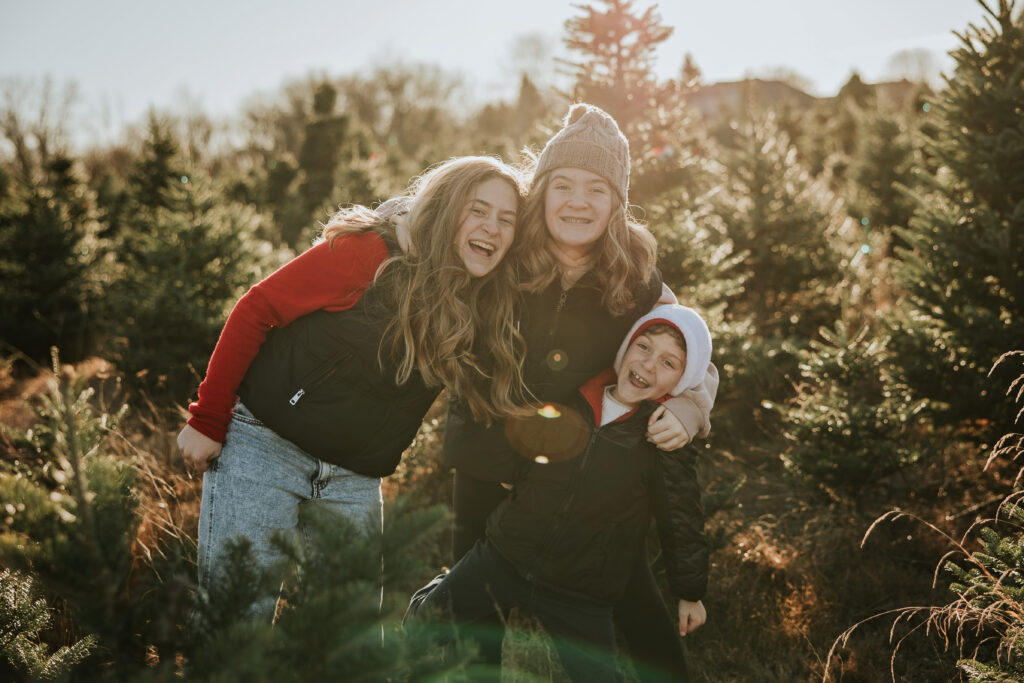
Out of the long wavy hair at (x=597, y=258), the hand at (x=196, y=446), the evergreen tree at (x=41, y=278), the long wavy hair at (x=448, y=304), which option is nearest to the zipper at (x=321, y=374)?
the long wavy hair at (x=448, y=304)

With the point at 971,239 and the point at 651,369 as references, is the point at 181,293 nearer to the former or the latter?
the point at 651,369

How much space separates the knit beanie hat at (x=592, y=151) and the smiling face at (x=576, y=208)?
0.04m

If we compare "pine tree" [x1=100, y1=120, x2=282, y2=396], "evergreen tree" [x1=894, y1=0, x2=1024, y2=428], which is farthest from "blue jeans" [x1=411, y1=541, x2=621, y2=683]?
"pine tree" [x1=100, y1=120, x2=282, y2=396]

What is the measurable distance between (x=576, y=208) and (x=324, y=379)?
4.34ft

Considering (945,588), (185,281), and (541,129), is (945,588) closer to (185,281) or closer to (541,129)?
(541,129)

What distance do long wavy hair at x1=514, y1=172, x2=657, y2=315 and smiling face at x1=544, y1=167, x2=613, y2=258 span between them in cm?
4

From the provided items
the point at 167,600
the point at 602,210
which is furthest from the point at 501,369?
the point at 167,600

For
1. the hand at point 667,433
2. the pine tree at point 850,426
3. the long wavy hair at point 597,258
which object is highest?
the long wavy hair at point 597,258

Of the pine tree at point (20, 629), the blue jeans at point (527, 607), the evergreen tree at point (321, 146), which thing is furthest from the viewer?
the evergreen tree at point (321, 146)

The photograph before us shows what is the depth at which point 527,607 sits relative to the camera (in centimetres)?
237

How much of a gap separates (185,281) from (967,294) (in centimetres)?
731

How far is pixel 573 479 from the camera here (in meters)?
2.31

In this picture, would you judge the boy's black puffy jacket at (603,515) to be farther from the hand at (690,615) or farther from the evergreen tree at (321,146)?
the evergreen tree at (321,146)

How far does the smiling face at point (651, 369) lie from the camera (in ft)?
7.97
